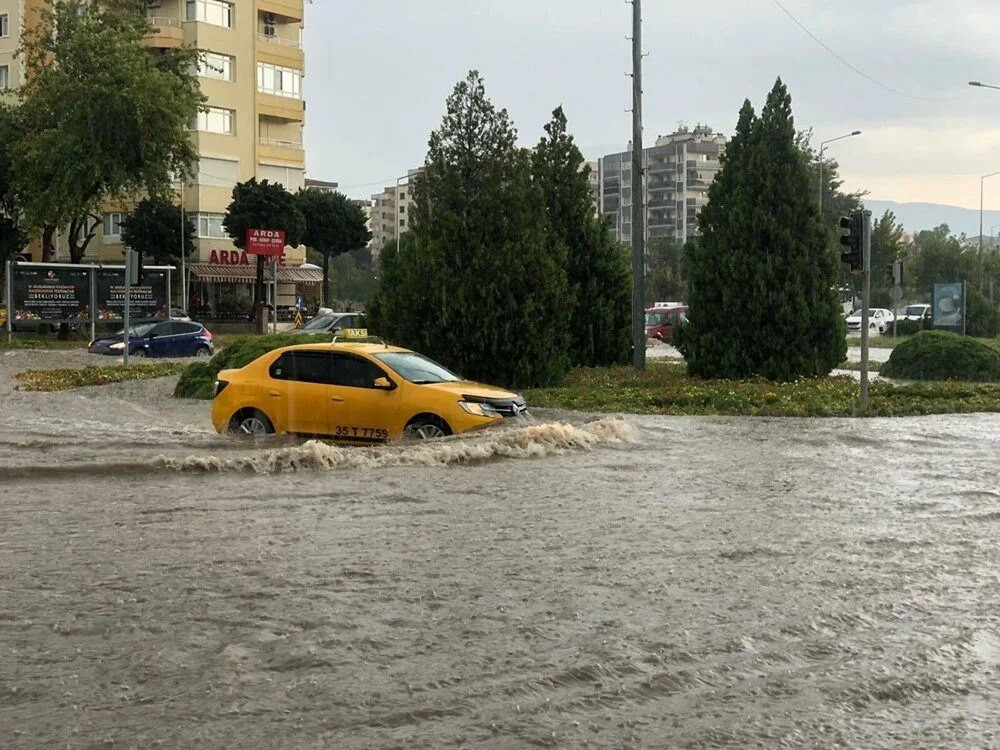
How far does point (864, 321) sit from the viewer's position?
66.0 feet

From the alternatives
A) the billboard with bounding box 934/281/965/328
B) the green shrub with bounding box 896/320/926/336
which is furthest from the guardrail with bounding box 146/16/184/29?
the billboard with bounding box 934/281/965/328

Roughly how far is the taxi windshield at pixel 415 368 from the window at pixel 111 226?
56.3 meters

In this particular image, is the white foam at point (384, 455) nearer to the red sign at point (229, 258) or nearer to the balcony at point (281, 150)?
the red sign at point (229, 258)

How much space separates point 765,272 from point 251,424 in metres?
12.6

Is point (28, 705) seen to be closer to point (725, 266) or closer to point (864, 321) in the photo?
point (864, 321)

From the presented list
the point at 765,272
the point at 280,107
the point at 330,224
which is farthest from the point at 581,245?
the point at 280,107

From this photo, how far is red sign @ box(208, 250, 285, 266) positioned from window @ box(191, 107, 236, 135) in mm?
5875

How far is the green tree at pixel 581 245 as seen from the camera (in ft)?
96.6

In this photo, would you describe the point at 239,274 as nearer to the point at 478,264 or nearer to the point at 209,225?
the point at 209,225

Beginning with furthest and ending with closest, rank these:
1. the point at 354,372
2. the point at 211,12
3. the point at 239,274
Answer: the point at 239,274, the point at 211,12, the point at 354,372

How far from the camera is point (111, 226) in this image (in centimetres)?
6938

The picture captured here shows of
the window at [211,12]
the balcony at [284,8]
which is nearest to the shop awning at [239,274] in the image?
the window at [211,12]

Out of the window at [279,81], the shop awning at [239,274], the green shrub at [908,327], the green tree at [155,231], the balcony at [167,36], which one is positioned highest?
the balcony at [167,36]

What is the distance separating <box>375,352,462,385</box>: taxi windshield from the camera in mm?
15216
